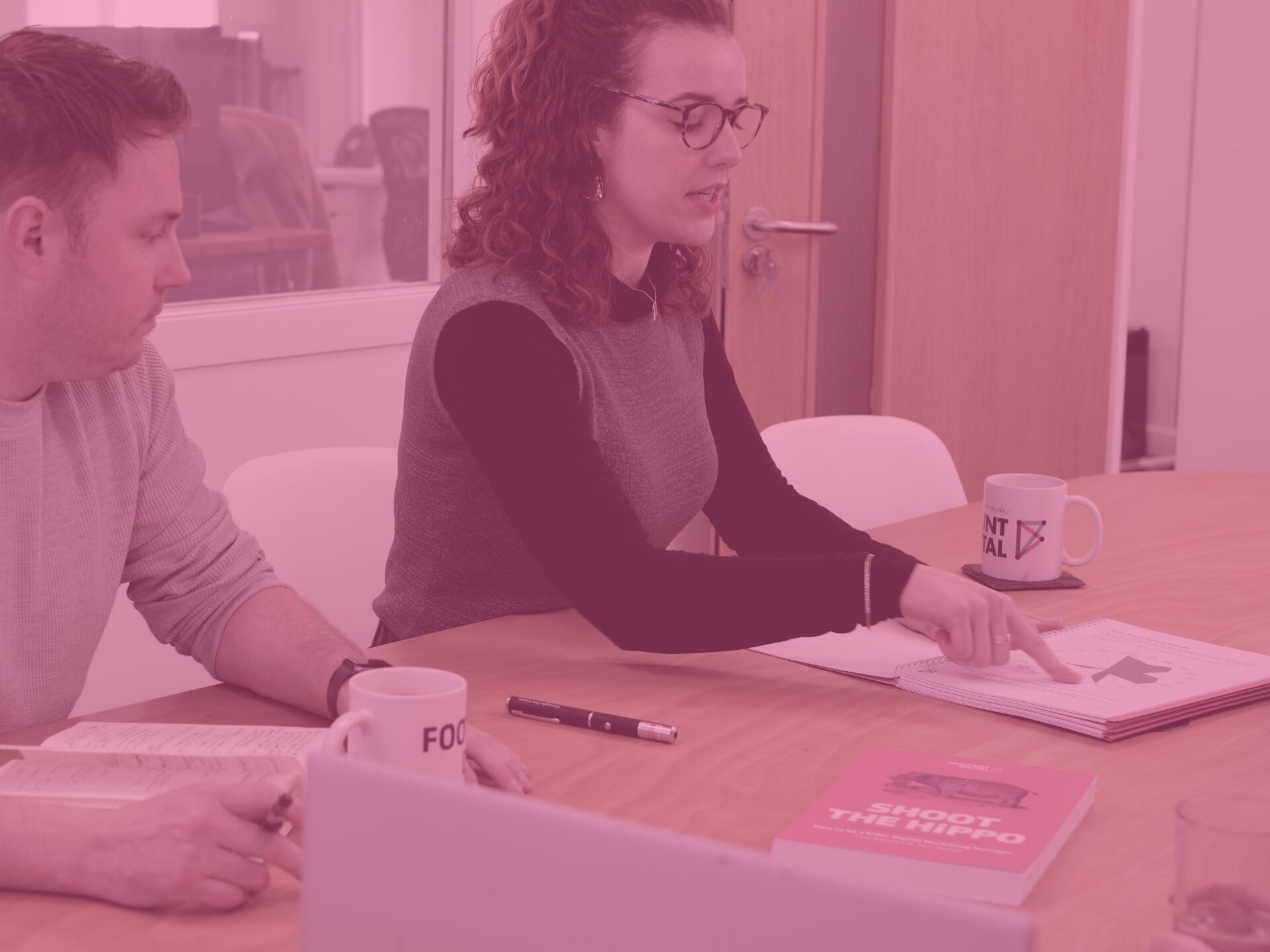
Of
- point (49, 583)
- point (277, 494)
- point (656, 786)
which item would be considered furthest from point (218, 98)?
point (656, 786)

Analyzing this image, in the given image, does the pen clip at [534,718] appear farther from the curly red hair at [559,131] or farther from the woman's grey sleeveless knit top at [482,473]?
the curly red hair at [559,131]

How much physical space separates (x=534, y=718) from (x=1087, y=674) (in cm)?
51

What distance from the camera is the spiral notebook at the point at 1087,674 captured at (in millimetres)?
1259

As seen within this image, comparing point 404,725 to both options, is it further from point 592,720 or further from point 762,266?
point 762,266

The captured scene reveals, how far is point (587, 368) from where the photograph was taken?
65.2 inches

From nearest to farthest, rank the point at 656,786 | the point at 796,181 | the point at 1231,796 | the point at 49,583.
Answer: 1. the point at 1231,796
2. the point at 656,786
3. the point at 49,583
4. the point at 796,181

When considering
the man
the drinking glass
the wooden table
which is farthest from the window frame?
the drinking glass

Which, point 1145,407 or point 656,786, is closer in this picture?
point 656,786

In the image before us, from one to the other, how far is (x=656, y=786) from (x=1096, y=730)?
1.25ft

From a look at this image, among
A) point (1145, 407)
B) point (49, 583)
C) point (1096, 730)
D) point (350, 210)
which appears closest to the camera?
point (1096, 730)

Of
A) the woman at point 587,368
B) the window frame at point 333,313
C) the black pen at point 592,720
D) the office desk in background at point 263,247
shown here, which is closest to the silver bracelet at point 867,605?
the woman at point 587,368

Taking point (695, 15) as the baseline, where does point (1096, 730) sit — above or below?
below

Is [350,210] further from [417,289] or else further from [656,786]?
[656,786]

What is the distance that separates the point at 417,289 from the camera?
3148mm
